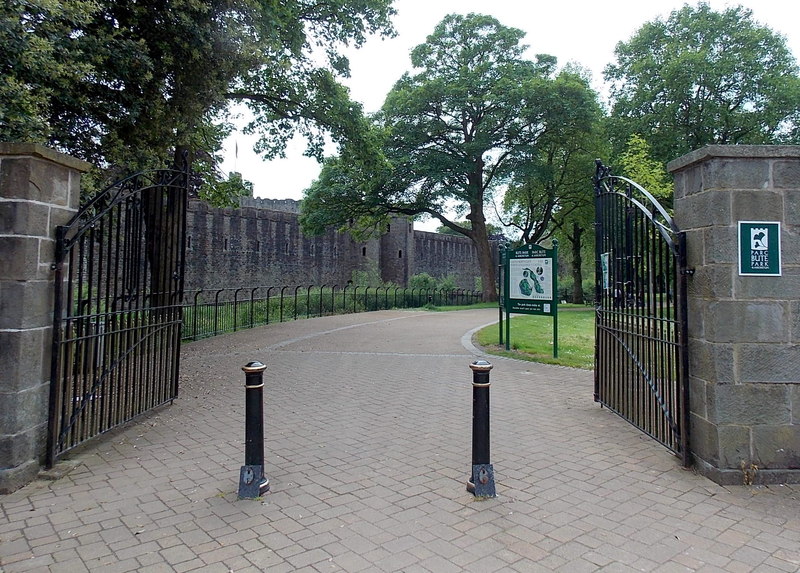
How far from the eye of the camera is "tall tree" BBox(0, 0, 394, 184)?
19.8 ft

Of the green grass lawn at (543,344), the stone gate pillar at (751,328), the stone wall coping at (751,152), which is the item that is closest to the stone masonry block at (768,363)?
the stone gate pillar at (751,328)

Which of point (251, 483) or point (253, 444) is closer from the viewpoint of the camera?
point (251, 483)

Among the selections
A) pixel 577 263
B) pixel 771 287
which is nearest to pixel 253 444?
pixel 771 287

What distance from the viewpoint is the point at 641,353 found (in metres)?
5.07

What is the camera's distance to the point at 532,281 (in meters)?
10.5

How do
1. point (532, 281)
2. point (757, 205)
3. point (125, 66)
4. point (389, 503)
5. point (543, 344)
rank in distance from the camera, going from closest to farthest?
point (389, 503) → point (757, 205) → point (125, 66) → point (532, 281) → point (543, 344)

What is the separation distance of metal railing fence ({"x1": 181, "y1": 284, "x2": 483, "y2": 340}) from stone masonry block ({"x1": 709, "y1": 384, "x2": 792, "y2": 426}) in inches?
412

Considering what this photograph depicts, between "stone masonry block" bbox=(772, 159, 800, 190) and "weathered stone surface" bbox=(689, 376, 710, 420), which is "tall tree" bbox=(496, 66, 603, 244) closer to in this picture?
"stone masonry block" bbox=(772, 159, 800, 190)

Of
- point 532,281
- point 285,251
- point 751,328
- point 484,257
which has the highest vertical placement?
point 285,251

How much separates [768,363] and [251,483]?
3984 millimetres

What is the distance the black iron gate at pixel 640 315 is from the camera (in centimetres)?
437

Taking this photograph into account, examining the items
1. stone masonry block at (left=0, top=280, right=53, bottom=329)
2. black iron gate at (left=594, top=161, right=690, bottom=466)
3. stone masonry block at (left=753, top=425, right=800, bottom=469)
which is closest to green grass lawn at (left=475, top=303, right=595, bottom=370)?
black iron gate at (left=594, top=161, right=690, bottom=466)

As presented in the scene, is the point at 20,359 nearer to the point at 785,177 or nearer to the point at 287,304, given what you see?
the point at 785,177

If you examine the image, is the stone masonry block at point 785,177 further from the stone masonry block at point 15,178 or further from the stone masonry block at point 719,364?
the stone masonry block at point 15,178
